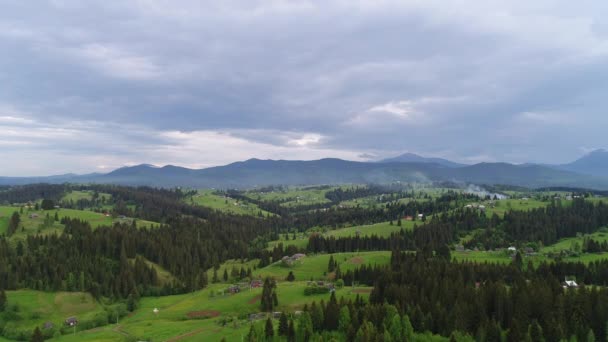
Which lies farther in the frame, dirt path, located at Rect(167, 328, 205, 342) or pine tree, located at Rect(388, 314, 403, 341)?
dirt path, located at Rect(167, 328, 205, 342)

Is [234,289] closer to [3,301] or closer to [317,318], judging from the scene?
[317,318]

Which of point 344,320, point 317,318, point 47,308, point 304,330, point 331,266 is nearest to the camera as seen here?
point 304,330

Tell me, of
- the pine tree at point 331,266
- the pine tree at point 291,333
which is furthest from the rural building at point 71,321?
the pine tree at point 331,266

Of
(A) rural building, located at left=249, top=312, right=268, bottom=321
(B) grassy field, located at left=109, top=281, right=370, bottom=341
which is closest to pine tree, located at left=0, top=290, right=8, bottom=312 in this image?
(B) grassy field, located at left=109, top=281, right=370, bottom=341

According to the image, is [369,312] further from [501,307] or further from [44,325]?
[44,325]

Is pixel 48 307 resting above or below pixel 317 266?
below

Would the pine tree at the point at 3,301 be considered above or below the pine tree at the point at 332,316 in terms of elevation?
below

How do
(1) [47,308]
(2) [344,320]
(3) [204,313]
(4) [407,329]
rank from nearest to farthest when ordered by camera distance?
(4) [407,329] < (2) [344,320] < (3) [204,313] < (1) [47,308]

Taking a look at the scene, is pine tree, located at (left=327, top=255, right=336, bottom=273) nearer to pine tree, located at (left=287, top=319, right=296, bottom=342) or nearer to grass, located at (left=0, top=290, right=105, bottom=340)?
pine tree, located at (left=287, top=319, right=296, bottom=342)

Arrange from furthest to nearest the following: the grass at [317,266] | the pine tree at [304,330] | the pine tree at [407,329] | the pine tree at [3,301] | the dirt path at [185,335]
Result: the grass at [317,266], the pine tree at [3,301], the dirt path at [185,335], the pine tree at [304,330], the pine tree at [407,329]

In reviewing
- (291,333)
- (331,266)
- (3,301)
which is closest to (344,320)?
(291,333)

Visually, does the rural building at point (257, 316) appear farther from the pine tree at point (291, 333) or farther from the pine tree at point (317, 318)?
the pine tree at point (291, 333)
